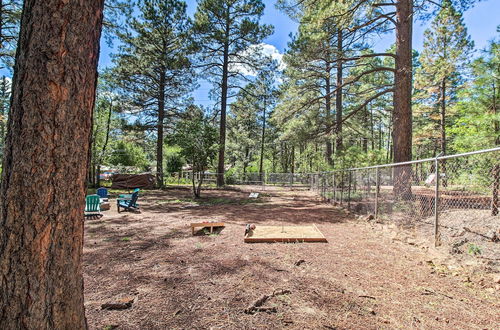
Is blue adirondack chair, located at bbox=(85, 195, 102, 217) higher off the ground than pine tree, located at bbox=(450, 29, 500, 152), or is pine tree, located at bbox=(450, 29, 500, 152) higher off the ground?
pine tree, located at bbox=(450, 29, 500, 152)

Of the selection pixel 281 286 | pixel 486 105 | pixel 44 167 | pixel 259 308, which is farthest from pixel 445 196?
pixel 44 167

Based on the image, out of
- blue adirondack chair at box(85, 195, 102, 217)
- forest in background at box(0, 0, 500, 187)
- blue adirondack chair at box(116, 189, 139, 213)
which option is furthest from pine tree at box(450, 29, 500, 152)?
blue adirondack chair at box(85, 195, 102, 217)

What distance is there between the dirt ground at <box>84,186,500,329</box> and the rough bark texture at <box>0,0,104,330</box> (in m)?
0.88

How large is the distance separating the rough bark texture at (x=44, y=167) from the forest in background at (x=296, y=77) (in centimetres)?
712

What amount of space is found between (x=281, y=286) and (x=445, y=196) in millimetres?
4220

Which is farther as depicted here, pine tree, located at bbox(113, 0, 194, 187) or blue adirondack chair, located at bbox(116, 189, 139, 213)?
pine tree, located at bbox(113, 0, 194, 187)

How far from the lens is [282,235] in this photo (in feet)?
15.5

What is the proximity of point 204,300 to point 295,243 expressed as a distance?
2.37 metres

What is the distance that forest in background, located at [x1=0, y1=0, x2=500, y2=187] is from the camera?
7.60 metres

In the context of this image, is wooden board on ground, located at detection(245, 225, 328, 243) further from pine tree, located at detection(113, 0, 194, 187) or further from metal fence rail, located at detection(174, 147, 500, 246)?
pine tree, located at detection(113, 0, 194, 187)

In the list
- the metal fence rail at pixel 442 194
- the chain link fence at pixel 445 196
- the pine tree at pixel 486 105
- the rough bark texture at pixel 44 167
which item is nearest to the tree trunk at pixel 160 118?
the metal fence rail at pixel 442 194

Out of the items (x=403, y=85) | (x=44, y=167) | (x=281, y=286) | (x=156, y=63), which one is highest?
(x=156, y=63)

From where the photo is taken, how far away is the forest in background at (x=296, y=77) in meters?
7.60

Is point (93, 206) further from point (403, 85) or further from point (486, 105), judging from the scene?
point (486, 105)
